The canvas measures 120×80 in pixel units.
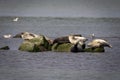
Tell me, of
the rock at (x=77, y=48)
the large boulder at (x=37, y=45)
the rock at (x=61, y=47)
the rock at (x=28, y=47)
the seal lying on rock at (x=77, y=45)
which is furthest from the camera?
the rock at (x=28, y=47)

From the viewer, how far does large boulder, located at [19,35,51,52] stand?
42.3m

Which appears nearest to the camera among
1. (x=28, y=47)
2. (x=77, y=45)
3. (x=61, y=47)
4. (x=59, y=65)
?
(x=59, y=65)

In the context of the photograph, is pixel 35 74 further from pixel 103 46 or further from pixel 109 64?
pixel 103 46

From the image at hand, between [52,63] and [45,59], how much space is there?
2.24 meters

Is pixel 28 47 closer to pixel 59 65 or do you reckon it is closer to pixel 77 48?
pixel 77 48

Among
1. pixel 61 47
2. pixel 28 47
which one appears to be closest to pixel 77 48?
pixel 61 47

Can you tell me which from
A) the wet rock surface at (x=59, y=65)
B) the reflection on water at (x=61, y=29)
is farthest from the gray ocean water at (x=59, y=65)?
the reflection on water at (x=61, y=29)

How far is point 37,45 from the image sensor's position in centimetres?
4272

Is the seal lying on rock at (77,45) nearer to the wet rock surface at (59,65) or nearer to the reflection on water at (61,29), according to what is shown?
the wet rock surface at (59,65)

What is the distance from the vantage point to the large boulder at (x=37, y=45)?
42312 millimetres

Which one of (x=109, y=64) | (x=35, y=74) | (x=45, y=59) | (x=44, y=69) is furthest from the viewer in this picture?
(x=45, y=59)

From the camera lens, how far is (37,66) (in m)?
34.6

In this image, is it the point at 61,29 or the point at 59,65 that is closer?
the point at 59,65

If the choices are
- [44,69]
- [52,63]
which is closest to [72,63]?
[52,63]
